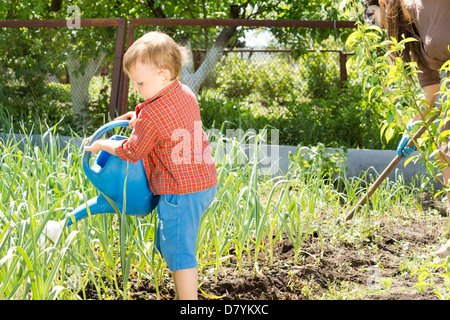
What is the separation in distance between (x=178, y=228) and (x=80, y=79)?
464 centimetres

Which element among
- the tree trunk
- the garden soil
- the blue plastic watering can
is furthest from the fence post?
the blue plastic watering can

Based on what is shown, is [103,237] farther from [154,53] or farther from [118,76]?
[118,76]

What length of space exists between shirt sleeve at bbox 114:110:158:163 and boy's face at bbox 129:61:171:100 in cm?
10

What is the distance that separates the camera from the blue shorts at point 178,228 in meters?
1.76

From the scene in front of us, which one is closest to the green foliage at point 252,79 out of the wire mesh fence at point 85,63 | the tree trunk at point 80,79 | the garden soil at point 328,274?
the wire mesh fence at point 85,63

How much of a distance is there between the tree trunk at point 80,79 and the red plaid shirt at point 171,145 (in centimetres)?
410

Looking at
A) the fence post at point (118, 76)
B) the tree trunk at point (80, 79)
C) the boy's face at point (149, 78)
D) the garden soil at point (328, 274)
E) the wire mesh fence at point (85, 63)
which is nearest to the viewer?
the boy's face at point (149, 78)

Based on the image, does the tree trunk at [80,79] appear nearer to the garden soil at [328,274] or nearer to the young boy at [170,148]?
the garden soil at [328,274]

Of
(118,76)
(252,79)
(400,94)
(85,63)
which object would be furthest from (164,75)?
(252,79)

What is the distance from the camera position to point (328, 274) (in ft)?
7.52

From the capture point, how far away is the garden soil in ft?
6.78

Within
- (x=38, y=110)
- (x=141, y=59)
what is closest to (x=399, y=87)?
(x=141, y=59)

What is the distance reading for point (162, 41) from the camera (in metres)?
1.72

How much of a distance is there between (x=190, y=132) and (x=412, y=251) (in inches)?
58.2
